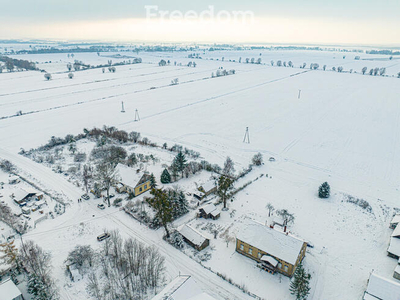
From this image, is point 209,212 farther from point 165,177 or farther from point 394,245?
point 394,245

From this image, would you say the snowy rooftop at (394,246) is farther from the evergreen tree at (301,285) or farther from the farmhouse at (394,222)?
the evergreen tree at (301,285)

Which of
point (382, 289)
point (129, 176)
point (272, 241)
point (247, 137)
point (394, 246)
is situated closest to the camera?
point (382, 289)

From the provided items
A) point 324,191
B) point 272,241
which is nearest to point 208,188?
point 272,241

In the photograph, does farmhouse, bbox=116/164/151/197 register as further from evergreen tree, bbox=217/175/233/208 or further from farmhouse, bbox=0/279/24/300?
farmhouse, bbox=0/279/24/300

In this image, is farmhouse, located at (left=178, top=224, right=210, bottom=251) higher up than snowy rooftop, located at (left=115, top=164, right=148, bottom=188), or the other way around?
snowy rooftop, located at (left=115, top=164, right=148, bottom=188)

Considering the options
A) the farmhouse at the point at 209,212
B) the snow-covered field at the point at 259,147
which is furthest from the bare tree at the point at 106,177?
the farmhouse at the point at 209,212

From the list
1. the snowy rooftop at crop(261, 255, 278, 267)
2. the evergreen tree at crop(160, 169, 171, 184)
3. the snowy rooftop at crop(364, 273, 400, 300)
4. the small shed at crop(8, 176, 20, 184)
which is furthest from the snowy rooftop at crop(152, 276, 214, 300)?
the small shed at crop(8, 176, 20, 184)
